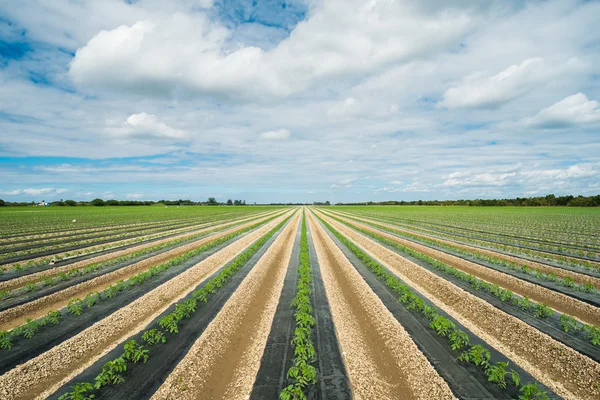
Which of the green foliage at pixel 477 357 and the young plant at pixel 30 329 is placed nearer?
the green foliage at pixel 477 357

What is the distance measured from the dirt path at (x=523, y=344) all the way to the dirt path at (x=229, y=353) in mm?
7774

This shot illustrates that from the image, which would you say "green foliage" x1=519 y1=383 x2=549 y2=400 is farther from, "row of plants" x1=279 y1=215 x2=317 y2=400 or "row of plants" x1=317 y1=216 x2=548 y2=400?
"row of plants" x1=279 y1=215 x2=317 y2=400

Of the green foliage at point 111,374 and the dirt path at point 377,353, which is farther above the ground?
the green foliage at point 111,374

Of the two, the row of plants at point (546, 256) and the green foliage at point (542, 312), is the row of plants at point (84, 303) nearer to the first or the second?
the green foliage at point (542, 312)

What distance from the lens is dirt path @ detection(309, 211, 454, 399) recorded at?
718 cm

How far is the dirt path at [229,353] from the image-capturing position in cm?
712

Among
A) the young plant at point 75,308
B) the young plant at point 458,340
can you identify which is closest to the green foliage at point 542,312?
the young plant at point 458,340

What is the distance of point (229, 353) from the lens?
8.77 m

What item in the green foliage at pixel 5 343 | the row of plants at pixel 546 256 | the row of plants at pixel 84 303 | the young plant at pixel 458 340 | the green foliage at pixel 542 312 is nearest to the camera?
the green foliage at pixel 5 343

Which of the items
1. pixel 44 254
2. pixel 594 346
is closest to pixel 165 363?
pixel 594 346

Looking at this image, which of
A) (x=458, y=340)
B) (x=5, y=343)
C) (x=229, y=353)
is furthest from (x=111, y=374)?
(x=458, y=340)

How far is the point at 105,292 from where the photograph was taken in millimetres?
13367

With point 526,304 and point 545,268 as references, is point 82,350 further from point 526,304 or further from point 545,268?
point 545,268

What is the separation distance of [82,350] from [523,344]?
562 inches
